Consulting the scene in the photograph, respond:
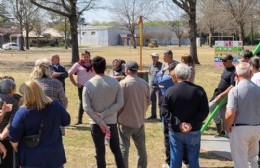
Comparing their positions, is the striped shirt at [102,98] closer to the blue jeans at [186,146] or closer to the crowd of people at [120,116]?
the crowd of people at [120,116]

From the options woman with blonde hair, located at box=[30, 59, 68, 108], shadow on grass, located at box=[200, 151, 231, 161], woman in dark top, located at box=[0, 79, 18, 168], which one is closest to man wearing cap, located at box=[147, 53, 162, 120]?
shadow on grass, located at box=[200, 151, 231, 161]

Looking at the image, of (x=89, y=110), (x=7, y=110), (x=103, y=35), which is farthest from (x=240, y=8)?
(x=103, y=35)

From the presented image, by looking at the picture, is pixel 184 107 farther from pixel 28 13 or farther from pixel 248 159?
pixel 28 13

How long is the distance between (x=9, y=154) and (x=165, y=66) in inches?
170

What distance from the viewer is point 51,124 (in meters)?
4.68

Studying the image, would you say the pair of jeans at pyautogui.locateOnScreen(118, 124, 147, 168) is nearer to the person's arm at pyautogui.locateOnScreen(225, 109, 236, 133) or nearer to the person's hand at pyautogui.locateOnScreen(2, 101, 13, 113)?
the person's arm at pyautogui.locateOnScreen(225, 109, 236, 133)

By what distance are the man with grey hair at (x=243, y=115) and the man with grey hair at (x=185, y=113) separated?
38cm

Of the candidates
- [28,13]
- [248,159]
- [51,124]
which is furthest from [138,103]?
[28,13]

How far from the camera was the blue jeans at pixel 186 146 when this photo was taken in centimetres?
582

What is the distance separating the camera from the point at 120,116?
676cm

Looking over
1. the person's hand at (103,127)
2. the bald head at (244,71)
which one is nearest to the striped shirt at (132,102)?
the person's hand at (103,127)

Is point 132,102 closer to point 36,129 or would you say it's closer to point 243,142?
point 243,142

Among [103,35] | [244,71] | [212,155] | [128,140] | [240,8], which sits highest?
[240,8]

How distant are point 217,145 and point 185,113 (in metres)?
3.52
